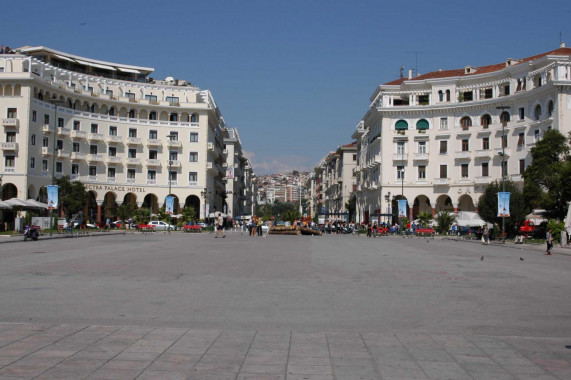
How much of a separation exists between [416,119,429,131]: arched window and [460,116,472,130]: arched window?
4.31 m

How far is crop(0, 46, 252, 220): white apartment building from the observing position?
6250 cm

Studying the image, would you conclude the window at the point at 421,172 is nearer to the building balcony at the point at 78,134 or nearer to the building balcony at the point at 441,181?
the building balcony at the point at 441,181

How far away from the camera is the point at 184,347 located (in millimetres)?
7121

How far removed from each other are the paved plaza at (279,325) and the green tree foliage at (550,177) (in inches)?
1307

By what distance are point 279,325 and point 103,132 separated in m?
69.5

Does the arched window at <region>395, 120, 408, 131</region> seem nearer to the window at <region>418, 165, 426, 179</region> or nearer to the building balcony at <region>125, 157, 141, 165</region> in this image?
the window at <region>418, 165, 426, 179</region>

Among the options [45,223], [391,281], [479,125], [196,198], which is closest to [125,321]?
[391,281]

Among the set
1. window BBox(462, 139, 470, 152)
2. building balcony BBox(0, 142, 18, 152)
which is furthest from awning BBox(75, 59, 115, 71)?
window BBox(462, 139, 470, 152)

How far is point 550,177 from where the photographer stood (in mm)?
48438

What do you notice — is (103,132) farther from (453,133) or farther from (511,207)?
(511,207)

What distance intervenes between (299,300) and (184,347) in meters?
4.37

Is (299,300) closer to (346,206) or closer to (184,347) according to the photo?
(184,347)

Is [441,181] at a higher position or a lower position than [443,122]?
lower

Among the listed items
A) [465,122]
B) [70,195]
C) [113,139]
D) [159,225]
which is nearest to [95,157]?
[113,139]
